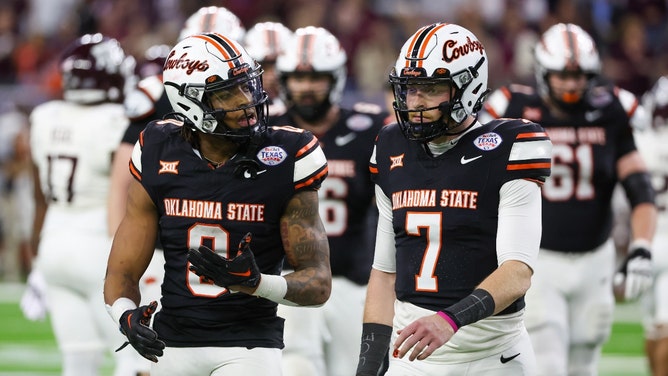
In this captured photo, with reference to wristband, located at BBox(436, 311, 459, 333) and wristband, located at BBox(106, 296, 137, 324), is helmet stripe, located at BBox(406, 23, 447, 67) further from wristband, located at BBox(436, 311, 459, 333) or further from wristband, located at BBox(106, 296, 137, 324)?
wristband, located at BBox(106, 296, 137, 324)

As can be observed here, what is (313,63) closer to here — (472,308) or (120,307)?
(120,307)

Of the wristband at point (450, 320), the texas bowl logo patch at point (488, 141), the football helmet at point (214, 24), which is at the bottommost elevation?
the wristband at point (450, 320)

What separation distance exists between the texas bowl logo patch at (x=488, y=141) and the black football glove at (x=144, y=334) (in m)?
1.21

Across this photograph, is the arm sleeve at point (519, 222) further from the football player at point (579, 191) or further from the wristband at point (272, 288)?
the football player at point (579, 191)

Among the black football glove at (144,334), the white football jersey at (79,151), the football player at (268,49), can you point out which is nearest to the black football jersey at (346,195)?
the football player at (268,49)

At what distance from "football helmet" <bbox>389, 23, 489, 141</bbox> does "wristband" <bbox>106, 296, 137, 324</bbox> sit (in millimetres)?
1100

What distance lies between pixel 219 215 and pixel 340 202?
214 centimetres

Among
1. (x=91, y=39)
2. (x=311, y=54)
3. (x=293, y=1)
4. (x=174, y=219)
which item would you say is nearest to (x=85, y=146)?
(x=91, y=39)

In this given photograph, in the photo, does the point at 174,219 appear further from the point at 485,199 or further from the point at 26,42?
the point at 26,42

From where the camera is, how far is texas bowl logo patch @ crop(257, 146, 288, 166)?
14.4 ft

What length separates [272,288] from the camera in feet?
13.8

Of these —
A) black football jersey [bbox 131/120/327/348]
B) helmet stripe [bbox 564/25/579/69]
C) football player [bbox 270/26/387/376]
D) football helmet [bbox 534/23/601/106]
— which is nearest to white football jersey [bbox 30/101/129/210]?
football player [bbox 270/26/387/376]

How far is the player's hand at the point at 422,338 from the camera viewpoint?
3.87 m

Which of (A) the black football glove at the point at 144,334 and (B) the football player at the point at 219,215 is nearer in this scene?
(A) the black football glove at the point at 144,334
